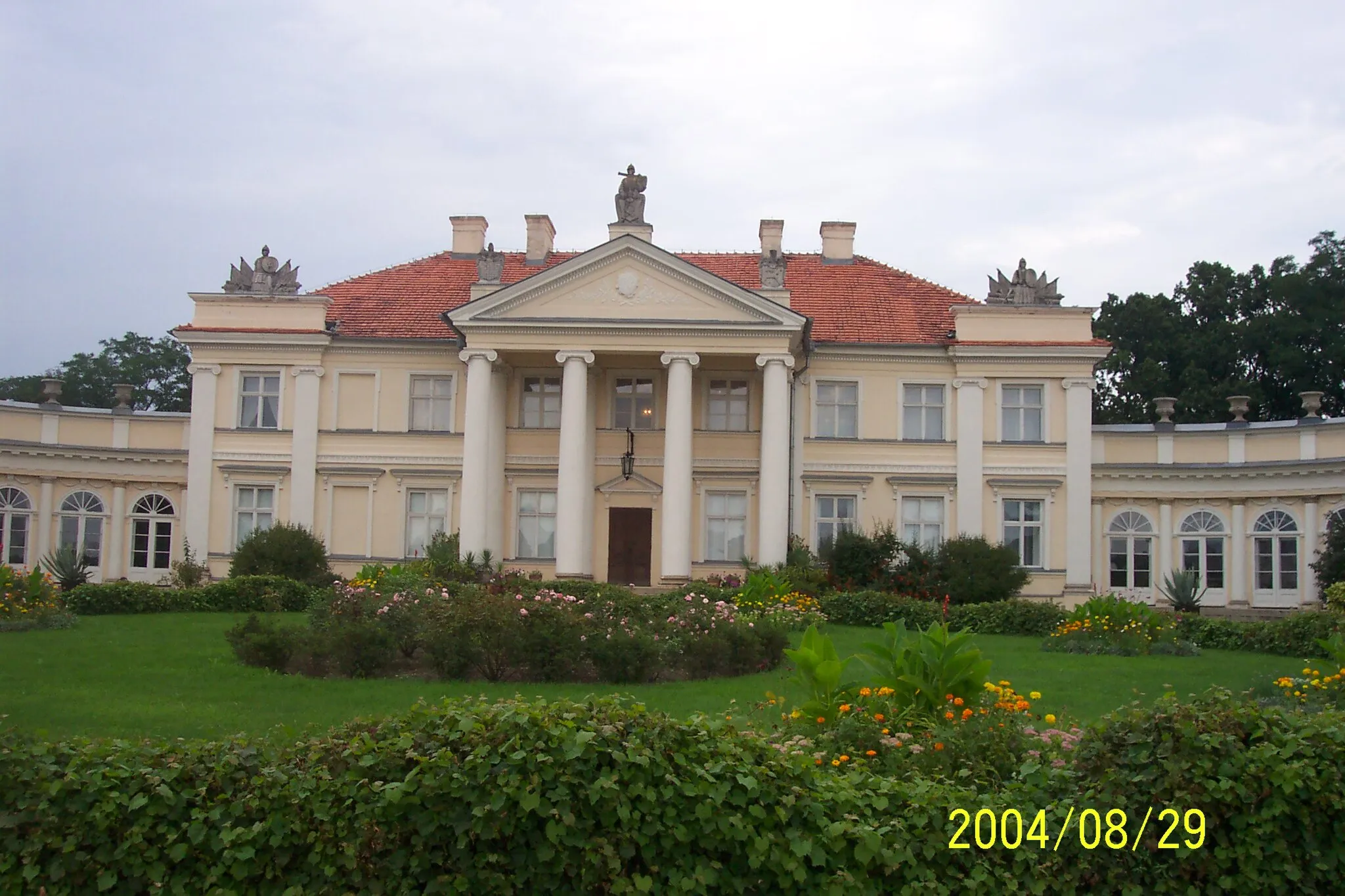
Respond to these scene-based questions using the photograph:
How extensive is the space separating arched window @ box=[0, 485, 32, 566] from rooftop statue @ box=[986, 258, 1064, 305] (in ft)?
89.5

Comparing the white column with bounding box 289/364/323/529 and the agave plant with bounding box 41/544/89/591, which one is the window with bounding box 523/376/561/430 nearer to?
the white column with bounding box 289/364/323/529

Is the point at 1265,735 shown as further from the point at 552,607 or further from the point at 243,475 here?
the point at 243,475

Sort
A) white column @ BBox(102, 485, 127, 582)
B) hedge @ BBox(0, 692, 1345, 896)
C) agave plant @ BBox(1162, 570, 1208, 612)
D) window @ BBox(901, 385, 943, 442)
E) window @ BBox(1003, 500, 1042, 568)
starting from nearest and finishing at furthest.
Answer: hedge @ BBox(0, 692, 1345, 896) → agave plant @ BBox(1162, 570, 1208, 612) → window @ BBox(1003, 500, 1042, 568) → window @ BBox(901, 385, 943, 442) → white column @ BBox(102, 485, 127, 582)

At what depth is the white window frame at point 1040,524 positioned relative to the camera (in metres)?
32.1

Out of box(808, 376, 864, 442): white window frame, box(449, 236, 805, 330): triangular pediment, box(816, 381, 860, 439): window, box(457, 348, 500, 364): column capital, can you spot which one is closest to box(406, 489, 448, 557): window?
box(457, 348, 500, 364): column capital

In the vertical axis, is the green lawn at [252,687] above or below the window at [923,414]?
below

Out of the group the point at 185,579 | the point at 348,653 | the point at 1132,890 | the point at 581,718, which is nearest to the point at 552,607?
the point at 348,653

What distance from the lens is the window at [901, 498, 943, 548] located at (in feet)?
107

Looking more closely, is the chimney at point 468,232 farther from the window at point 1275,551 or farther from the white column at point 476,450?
the window at point 1275,551

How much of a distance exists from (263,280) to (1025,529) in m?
21.9

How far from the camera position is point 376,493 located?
33250 mm

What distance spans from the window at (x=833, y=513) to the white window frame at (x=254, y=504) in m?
14.7

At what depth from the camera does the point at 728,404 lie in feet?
110

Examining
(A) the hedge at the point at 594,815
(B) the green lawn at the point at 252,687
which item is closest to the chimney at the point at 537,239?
(B) the green lawn at the point at 252,687
